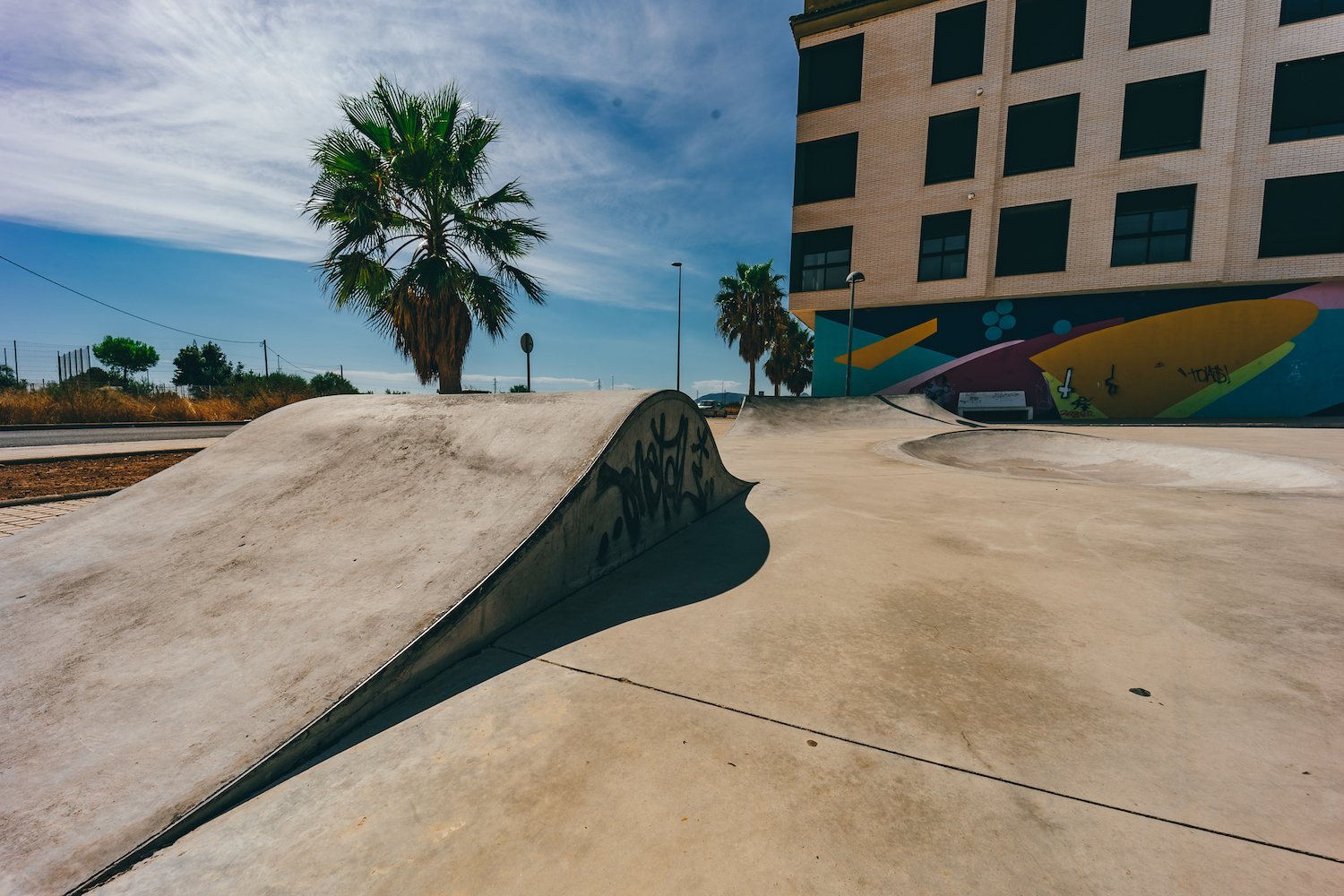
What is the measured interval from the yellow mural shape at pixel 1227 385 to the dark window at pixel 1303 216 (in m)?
2.60

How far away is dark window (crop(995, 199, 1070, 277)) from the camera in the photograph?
15281mm

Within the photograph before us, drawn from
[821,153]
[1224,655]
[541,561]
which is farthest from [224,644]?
[821,153]

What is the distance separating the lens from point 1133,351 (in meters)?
14.8

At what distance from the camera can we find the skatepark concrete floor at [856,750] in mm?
1252

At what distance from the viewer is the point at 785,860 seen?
4.13 ft

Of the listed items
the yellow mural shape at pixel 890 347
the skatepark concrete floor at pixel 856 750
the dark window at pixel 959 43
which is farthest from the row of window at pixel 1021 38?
the skatepark concrete floor at pixel 856 750

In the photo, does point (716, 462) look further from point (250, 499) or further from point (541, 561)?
point (250, 499)

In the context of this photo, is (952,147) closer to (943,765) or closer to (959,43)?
(959,43)

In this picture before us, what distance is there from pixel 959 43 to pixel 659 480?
19.6m

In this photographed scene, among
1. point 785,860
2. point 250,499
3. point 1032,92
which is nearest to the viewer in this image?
point 785,860

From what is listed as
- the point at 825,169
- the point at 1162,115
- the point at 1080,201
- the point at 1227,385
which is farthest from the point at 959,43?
the point at 1227,385

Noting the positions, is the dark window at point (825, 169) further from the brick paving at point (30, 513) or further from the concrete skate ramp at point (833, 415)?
the brick paving at point (30, 513)

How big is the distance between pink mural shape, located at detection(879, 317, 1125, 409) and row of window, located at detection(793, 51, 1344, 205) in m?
5.03

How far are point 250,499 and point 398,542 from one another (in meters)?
1.57
